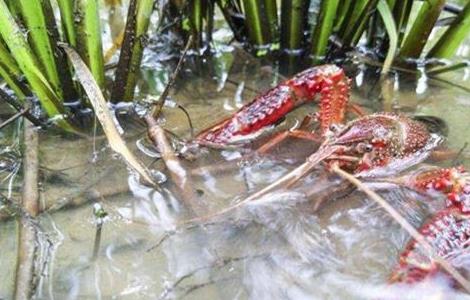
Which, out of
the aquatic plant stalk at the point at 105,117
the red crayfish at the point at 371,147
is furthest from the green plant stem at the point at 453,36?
the aquatic plant stalk at the point at 105,117

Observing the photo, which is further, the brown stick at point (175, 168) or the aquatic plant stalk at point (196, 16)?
the aquatic plant stalk at point (196, 16)

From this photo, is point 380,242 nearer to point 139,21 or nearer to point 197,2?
point 139,21

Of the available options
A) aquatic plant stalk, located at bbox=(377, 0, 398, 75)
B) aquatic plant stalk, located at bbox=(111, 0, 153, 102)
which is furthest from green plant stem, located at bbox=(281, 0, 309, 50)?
aquatic plant stalk, located at bbox=(111, 0, 153, 102)

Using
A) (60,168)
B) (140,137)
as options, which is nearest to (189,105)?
(140,137)

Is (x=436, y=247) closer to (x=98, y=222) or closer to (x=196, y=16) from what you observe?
(x=98, y=222)

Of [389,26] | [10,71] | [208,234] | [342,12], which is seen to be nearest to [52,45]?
[10,71]

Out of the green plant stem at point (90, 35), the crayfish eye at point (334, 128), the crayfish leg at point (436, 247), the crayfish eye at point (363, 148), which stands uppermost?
the green plant stem at point (90, 35)

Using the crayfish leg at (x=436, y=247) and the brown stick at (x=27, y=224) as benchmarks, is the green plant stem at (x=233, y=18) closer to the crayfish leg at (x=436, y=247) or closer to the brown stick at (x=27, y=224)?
the brown stick at (x=27, y=224)
